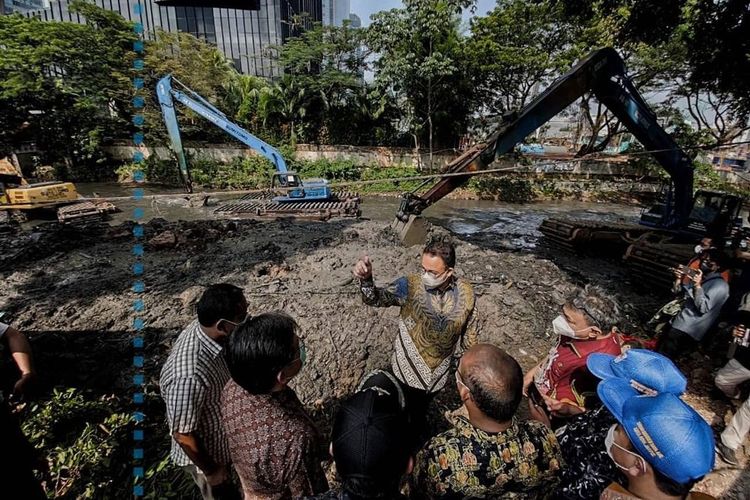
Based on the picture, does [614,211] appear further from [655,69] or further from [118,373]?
[118,373]

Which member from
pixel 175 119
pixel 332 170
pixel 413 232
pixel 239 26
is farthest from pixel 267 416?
pixel 239 26

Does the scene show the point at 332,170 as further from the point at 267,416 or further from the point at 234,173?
the point at 267,416

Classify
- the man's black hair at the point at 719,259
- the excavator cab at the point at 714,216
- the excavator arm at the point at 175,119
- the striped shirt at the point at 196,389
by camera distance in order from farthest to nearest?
the excavator arm at the point at 175,119 < the excavator cab at the point at 714,216 < the man's black hair at the point at 719,259 < the striped shirt at the point at 196,389

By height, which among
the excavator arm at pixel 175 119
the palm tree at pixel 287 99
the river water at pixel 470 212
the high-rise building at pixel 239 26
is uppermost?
the high-rise building at pixel 239 26

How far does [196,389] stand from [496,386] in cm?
143

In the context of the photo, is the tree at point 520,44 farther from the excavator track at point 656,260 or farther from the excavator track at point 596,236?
the excavator track at point 656,260

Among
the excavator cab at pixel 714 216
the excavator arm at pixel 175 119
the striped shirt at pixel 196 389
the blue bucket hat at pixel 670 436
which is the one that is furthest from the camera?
the excavator arm at pixel 175 119

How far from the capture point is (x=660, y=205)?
8148mm

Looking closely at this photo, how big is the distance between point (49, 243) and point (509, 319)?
31.0ft

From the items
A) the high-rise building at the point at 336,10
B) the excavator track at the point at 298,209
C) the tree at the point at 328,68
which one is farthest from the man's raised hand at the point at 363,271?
the high-rise building at the point at 336,10

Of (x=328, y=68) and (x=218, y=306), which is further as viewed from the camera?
(x=328, y=68)

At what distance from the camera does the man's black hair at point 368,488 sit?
1184 millimetres

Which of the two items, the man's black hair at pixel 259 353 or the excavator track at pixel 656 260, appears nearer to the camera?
the man's black hair at pixel 259 353

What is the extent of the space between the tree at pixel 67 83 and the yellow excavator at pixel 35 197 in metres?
8.02
